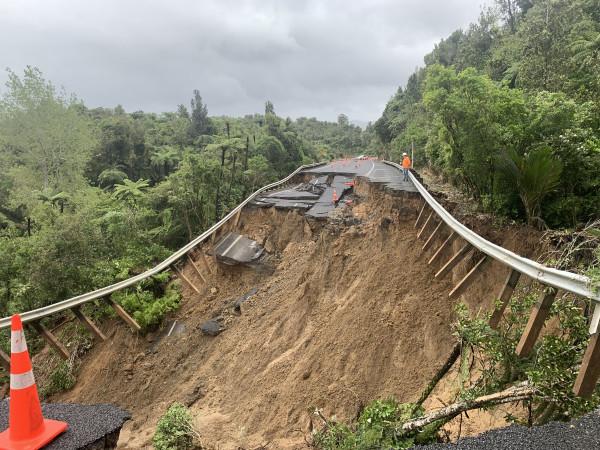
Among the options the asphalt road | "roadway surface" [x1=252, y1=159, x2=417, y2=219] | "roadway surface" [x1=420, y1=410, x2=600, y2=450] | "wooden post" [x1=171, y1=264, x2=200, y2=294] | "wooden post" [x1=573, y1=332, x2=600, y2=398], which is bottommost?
"wooden post" [x1=171, y1=264, x2=200, y2=294]

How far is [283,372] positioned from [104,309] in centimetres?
659

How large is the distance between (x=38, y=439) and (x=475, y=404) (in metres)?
4.29

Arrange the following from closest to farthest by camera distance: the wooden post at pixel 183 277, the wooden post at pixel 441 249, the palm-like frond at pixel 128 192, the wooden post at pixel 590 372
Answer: the wooden post at pixel 590 372 < the wooden post at pixel 441 249 < the wooden post at pixel 183 277 < the palm-like frond at pixel 128 192

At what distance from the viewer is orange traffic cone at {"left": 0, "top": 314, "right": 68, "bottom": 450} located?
3707 mm

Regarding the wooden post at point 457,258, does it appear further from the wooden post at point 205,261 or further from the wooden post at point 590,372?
the wooden post at point 205,261

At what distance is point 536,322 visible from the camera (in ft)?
13.0

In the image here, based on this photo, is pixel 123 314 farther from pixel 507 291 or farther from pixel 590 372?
pixel 590 372

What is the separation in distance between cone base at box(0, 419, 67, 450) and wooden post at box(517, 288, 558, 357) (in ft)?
16.3

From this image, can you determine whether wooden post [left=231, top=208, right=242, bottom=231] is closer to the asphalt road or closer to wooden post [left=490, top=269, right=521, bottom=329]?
the asphalt road

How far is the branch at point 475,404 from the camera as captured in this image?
330cm

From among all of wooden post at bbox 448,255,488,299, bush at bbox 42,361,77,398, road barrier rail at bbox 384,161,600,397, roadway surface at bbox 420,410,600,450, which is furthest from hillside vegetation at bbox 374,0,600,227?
bush at bbox 42,361,77,398

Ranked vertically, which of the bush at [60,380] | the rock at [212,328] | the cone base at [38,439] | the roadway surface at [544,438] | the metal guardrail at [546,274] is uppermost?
the metal guardrail at [546,274]

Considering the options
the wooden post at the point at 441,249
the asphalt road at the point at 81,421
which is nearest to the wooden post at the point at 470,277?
the wooden post at the point at 441,249

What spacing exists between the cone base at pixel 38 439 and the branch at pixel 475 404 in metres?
3.53
